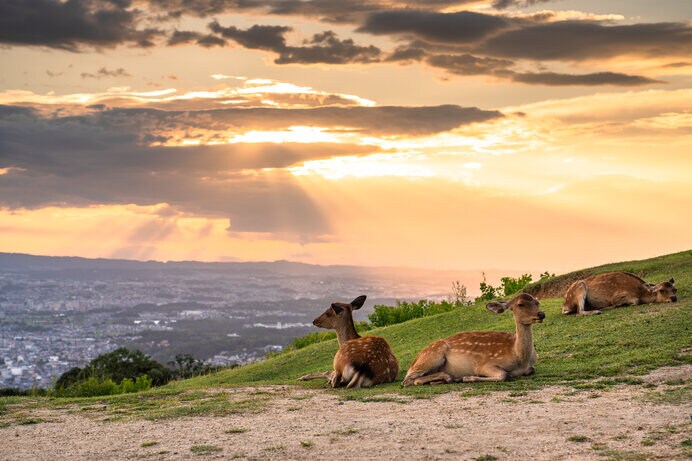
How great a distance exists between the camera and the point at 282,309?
158000mm

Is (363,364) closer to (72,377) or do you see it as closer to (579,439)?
(579,439)

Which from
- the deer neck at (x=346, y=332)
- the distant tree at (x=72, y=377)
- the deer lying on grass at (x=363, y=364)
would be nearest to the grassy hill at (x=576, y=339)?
the deer lying on grass at (x=363, y=364)

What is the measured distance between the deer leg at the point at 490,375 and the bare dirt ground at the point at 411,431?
0.74 metres

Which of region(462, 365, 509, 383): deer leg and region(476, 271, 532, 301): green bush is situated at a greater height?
region(476, 271, 532, 301): green bush

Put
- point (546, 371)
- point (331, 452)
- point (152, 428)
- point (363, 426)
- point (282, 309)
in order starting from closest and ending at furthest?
point (331, 452)
point (363, 426)
point (152, 428)
point (546, 371)
point (282, 309)

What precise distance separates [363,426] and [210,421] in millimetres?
2698

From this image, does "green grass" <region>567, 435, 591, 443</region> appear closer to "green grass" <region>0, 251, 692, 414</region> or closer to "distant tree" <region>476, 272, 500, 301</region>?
"green grass" <region>0, 251, 692, 414</region>

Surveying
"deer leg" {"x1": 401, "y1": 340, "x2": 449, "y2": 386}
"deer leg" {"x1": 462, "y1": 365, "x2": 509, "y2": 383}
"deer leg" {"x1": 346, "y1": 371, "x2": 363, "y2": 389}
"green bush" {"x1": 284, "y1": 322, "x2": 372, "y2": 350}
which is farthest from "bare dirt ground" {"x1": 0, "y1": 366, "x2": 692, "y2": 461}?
"green bush" {"x1": 284, "y1": 322, "x2": 372, "y2": 350}

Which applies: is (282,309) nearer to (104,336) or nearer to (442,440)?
(104,336)

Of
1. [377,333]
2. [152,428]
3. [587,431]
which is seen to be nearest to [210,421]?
[152,428]

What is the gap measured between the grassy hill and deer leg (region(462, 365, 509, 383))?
281 mm

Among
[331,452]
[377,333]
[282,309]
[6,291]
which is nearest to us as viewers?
[331,452]

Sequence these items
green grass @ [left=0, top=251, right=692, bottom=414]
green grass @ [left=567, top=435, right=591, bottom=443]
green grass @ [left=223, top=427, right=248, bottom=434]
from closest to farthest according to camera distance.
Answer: green grass @ [left=567, top=435, right=591, bottom=443], green grass @ [left=223, top=427, right=248, bottom=434], green grass @ [left=0, top=251, right=692, bottom=414]

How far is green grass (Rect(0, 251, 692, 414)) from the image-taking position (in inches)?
573
